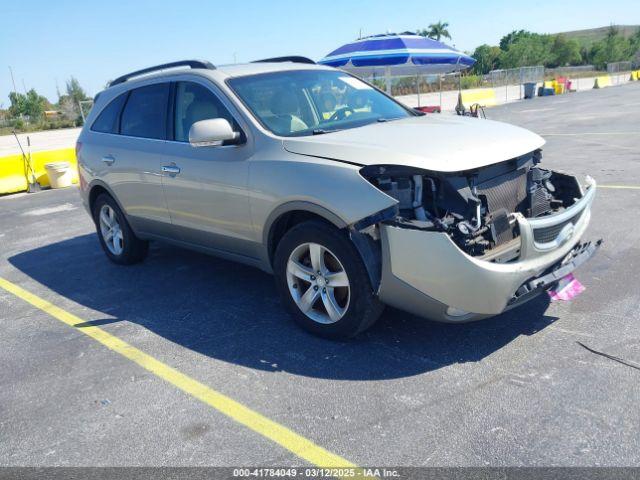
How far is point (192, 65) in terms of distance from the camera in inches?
206

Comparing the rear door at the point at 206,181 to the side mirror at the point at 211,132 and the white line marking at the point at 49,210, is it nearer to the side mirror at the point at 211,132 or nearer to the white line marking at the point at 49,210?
the side mirror at the point at 211,132

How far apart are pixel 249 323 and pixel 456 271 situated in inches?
73.4

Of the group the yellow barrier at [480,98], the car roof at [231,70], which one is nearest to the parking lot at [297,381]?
the car roof at [231,70]

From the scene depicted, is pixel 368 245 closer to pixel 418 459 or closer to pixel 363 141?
pixel 363 141

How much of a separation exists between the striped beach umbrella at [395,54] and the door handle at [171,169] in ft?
38.9

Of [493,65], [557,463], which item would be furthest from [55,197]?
[493,65]

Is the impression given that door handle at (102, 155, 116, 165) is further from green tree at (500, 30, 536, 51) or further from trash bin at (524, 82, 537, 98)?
green tree at (500, 30, 536, 51)

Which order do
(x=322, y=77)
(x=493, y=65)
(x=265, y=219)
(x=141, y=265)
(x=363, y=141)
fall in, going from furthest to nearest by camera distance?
(x=493, y=65)
(x=141, y=265)
(x=322, y=77)
(x=265, y=219)
(x=363, y=141)

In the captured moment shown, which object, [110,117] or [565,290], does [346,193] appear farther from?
[110,117]

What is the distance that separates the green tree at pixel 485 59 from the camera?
94.1 metres

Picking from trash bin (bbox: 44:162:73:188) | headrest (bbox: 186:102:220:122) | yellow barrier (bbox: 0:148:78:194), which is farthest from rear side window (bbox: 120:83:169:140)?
trash bin (bbox: 44:162:73:188)

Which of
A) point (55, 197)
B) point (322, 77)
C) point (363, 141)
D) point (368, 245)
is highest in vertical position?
point (322, 77)

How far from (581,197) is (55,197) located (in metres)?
10.4

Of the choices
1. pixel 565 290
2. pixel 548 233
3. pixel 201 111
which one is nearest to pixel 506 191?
pixel 548 233
